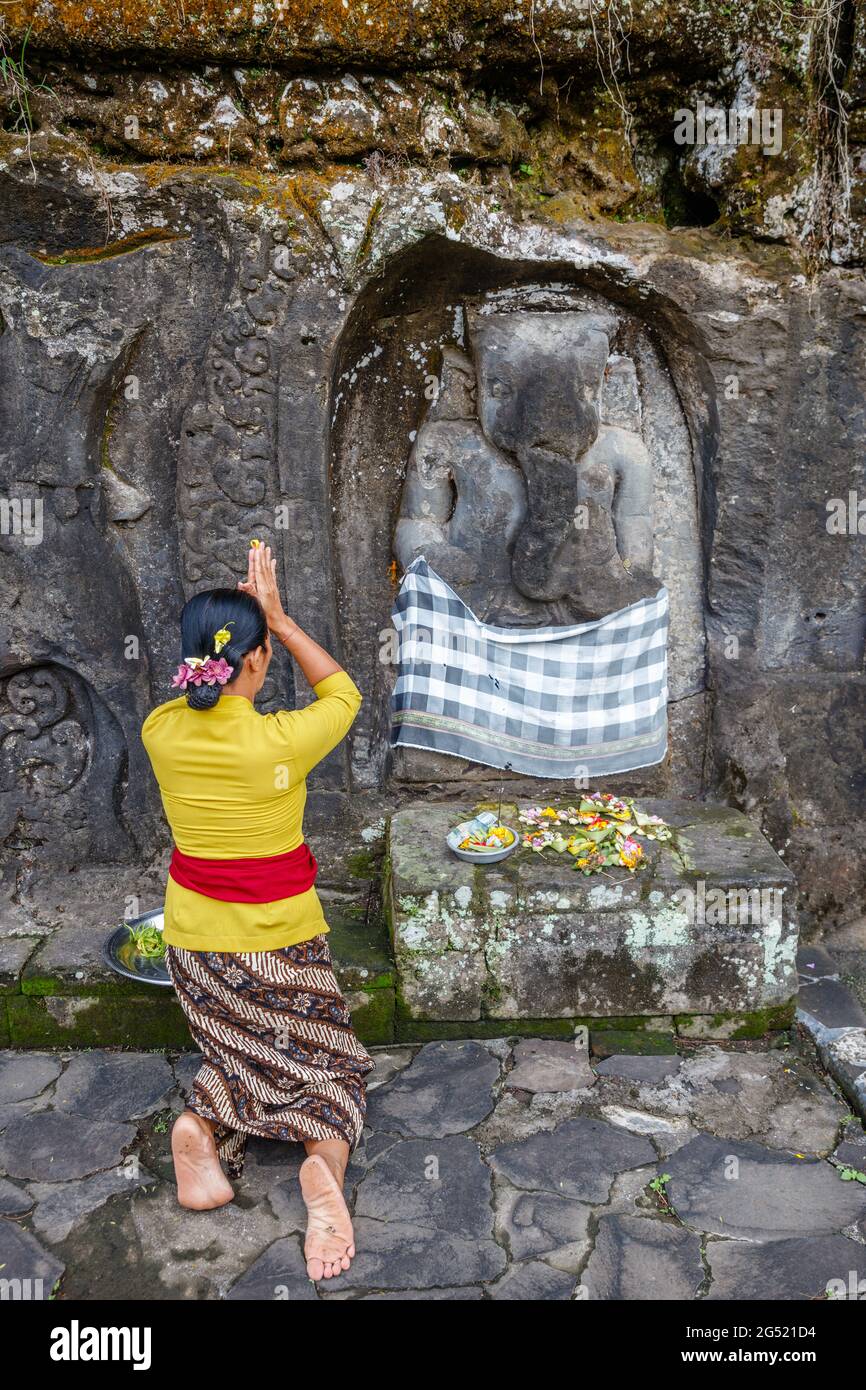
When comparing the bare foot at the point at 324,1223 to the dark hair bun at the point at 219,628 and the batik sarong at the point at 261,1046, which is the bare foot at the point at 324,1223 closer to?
the batik sarong at the point at 261,1046

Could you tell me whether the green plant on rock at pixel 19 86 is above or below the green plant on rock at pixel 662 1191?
above

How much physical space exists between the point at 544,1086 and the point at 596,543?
7.31ft

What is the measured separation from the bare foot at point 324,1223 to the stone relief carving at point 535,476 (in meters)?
2.48

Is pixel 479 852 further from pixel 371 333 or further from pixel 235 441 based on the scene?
pixel 371 333

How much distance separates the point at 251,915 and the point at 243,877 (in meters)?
0.12

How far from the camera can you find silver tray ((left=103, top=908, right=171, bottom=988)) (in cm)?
396

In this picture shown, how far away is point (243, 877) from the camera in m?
3.21

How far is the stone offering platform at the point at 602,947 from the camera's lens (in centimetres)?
400

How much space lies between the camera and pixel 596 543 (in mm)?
4781

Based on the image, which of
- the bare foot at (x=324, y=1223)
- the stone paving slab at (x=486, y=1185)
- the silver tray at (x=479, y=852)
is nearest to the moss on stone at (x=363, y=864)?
the silver tray at (x=479, y=852)

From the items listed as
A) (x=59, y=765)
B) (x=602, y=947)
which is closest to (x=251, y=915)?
(x=602, y=947)

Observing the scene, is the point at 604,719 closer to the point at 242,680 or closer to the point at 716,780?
the point at 716,780

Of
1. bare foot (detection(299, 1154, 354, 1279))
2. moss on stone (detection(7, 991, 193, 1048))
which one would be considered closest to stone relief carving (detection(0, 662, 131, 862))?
moss on stone (detection(7, 991, 193, 1048))

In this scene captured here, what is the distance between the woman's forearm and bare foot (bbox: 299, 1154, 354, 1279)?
4.60 ft
